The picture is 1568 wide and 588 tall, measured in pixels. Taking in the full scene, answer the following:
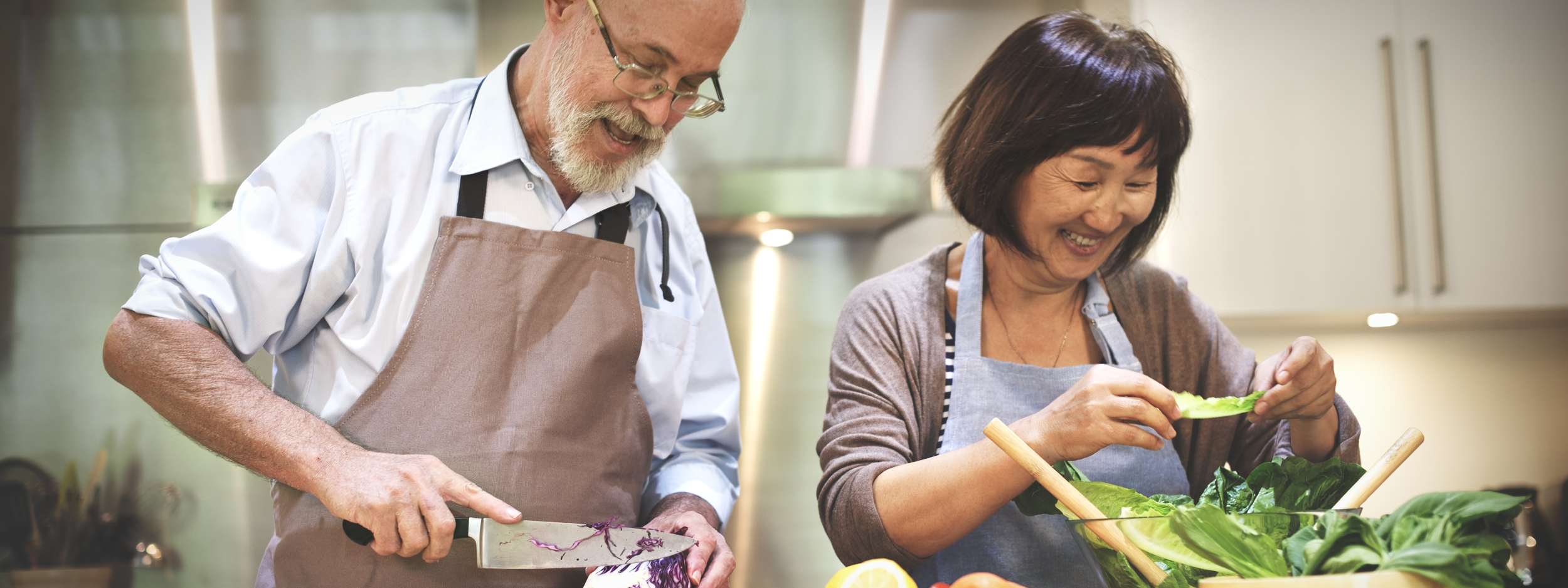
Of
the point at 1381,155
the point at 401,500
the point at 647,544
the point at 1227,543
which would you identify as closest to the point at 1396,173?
the point at 1381,155

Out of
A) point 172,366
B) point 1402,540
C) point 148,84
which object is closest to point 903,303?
point 1402,540

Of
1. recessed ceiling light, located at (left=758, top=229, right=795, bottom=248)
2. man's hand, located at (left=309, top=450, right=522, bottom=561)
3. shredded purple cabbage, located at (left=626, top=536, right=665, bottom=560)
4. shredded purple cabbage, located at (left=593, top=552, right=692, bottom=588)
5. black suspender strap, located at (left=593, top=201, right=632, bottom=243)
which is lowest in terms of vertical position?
shredded purple cabbage, located at (left=593, top=552, right=692, bottom=588)

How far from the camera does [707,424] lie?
1365 millimetres

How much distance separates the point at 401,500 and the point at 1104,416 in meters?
0.71

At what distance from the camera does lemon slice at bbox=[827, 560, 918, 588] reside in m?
0.86

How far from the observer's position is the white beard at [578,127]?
1179 mm

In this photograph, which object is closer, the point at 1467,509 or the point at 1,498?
the point at 1467,509

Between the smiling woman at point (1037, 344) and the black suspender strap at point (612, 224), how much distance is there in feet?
1.08

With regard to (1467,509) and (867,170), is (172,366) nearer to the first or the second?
(1467,509)

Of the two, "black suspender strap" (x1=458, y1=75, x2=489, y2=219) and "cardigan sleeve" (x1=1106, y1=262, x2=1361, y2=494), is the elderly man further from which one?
"cardigan sleeve" (x1=1106, y1=262, x2=1361, y2=494)

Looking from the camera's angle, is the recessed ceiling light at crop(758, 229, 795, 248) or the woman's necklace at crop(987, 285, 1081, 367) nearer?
the woman's necklace at crop(987, 285, 1081, 367)

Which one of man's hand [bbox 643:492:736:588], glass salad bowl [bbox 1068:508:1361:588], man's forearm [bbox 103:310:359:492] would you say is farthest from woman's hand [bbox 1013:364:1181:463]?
man's forearm [bbox 103:310:359:492]

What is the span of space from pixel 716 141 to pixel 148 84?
1.53 metres

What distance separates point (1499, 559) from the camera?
712mm
